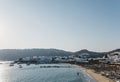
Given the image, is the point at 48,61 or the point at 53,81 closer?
the point at 53,81

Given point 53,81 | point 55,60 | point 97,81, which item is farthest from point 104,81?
point 55,60

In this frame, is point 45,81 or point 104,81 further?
point 45,81

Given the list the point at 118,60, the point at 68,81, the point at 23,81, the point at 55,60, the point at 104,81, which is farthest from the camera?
the point at 55,60

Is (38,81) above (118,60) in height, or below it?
below

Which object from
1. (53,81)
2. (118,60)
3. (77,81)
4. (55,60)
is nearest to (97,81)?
(77,81)

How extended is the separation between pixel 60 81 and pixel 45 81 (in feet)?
14.7

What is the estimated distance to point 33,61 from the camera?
645 ft

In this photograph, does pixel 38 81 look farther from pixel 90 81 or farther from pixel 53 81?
pixel 90 81

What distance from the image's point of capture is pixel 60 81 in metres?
65.2

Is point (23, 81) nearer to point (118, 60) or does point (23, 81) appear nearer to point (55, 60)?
point (118, 60)

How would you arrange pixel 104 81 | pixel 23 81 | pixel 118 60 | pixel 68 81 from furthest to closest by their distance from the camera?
pixel 118 60 → pixel 23 81 → pixel 68 81 → pixel 104 81

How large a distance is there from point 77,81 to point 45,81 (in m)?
8.47

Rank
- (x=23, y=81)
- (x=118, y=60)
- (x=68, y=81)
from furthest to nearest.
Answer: (x=118, y=60)
(x=23, y=81)
(x=68, y=81)

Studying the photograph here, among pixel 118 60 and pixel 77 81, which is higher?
→ pixel 118 60
